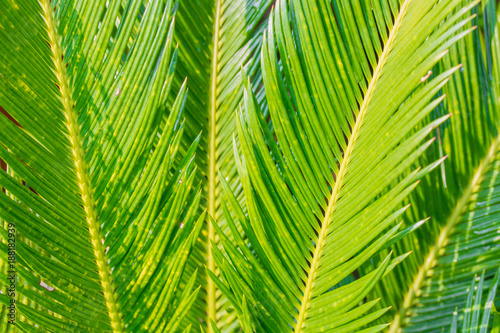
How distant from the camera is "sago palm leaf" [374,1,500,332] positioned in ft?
2.33

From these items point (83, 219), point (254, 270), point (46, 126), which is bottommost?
point (254, 270)

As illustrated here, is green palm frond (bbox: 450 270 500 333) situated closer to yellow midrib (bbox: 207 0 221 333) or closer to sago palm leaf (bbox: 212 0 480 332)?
sago palm leaf (bbox: 212 0 480 332)

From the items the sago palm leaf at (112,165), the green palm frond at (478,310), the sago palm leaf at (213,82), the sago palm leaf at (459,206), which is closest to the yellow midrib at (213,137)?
the sago palm leaf at (213,82)

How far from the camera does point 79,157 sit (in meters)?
0.66

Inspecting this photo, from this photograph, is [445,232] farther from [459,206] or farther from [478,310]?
[478,310]

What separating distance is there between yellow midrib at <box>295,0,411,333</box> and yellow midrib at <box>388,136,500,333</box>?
238 mm

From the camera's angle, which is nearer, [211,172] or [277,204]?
[277,204]

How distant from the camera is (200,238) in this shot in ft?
2.81

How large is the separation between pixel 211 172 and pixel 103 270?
0.94ft

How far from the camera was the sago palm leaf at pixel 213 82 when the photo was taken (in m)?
0.84

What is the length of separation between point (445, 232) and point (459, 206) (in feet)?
0.17

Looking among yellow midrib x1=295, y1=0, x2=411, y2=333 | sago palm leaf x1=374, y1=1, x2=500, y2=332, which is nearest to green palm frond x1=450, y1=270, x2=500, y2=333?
sago palm leaf x1=374, y1=1, x2=500, y2=332

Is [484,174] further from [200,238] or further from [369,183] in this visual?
[200,238]

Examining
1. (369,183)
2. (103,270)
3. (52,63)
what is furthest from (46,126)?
(369,183)
